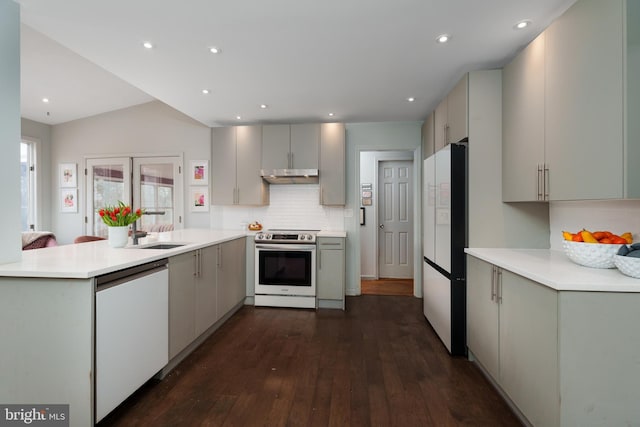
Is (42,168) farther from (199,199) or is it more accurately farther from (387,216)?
(387,216)

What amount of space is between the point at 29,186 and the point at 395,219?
6.08 metres

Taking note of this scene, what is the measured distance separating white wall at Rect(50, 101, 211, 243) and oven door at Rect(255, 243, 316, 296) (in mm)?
1403

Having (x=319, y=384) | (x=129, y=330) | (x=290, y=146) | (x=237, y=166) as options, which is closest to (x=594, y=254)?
(x=319, y=384)

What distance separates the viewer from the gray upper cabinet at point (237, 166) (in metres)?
4.00

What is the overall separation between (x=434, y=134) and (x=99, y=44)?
3.26m

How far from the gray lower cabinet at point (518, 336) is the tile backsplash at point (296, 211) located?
221 cm

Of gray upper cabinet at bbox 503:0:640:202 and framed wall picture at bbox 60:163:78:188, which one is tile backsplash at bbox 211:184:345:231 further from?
framed wall picture at bbox 60:163:78:188

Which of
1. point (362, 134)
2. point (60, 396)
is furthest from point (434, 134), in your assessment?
point (60, 396)

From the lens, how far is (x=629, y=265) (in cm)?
137

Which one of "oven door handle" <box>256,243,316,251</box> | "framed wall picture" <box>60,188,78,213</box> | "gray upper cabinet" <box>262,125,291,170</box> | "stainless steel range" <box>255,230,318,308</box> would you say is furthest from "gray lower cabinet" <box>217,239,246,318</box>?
"framed wall picture" <box>60,188,78,213</box>

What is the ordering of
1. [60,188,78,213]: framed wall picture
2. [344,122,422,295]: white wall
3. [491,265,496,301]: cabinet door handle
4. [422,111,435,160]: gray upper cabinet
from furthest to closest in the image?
[60,188,78,213]: framed wall picture < [344,122,422,295]: white wall < [422,111,435,160]: gray upper cabinet < [491,265,496,301]: cabinet door handle

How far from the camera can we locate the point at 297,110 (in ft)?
11.8

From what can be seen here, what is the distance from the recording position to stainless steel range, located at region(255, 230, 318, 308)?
3.60 meters

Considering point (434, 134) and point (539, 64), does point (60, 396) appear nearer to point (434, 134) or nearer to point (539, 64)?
point (539, 64)
